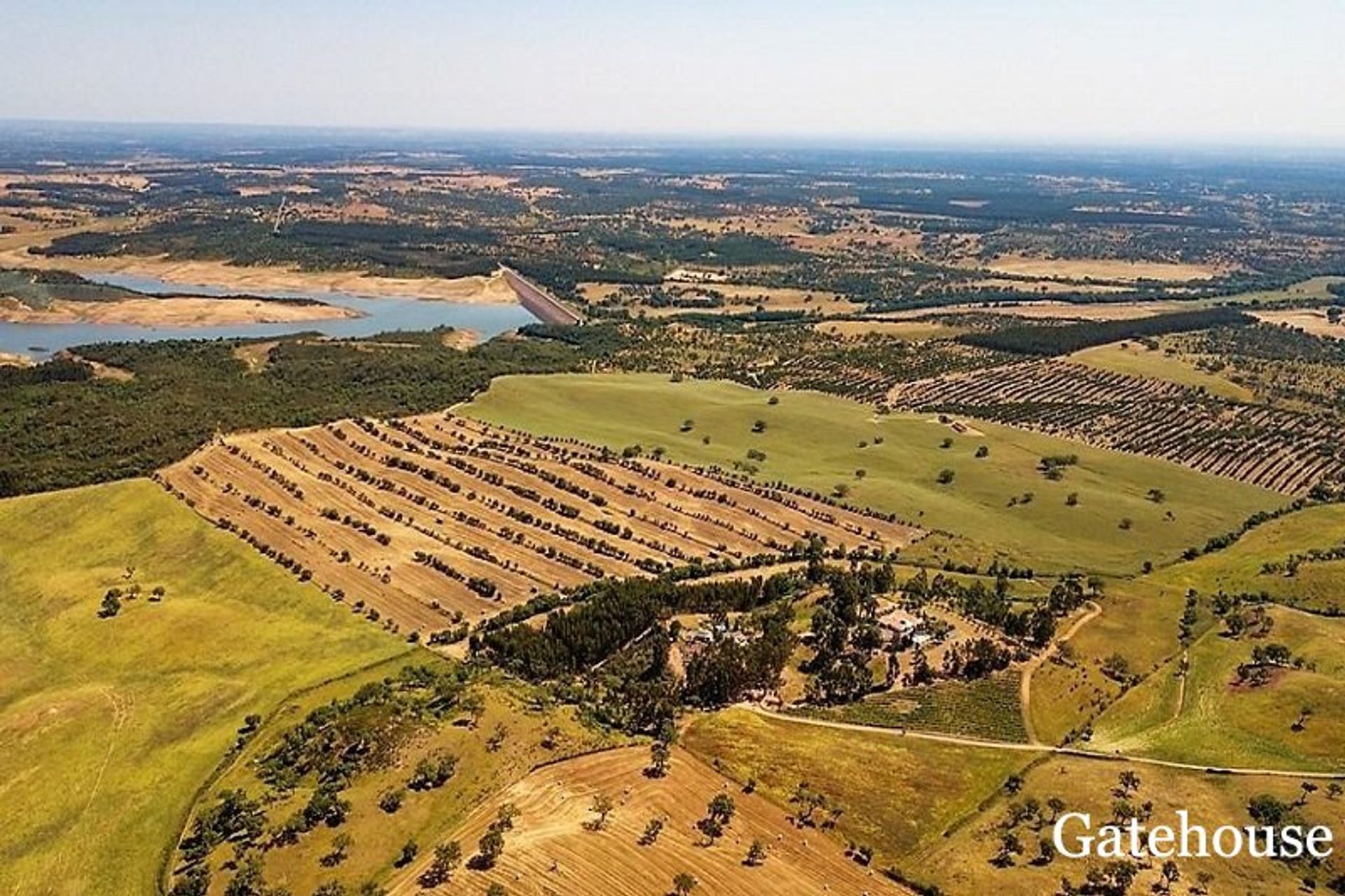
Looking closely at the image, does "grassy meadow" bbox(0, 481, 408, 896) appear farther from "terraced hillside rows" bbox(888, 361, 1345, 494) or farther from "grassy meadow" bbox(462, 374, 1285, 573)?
"terraced hillside rows" bbox(888, 361, 1345, 494)

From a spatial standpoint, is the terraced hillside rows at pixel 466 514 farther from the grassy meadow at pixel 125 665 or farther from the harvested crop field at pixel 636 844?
the harvested crop field at pixel 636 844

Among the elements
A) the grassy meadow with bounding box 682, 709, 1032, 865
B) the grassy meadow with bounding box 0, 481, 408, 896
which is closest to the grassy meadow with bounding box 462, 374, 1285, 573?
the grassy meadow with bounding box 682, 709, 1032, 865

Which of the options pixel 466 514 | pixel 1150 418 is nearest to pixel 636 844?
pixel 466 514

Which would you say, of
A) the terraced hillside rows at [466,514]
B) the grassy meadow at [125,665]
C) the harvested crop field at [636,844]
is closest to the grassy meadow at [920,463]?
the terraced hillside rows at [466,514]

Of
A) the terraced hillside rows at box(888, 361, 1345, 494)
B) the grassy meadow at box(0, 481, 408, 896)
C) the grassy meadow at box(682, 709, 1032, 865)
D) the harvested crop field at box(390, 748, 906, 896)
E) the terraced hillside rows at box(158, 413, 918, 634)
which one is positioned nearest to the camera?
Answer: the harvested crop field at box(390, 748, 906, 896)

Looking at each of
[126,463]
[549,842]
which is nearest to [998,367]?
[126,463]

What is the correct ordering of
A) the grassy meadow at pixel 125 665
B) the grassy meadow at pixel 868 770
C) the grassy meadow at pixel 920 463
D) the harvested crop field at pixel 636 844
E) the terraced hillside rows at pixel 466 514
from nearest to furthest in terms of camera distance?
1. the harvested crop field at pixel 636 844
2. the grassy meadow at pixel 868 770
3. the grassy meadow at pixel 125 665
4. the terraced hillside rows at pixel 466 514
5. the grassy meadow at pixel 920 463
